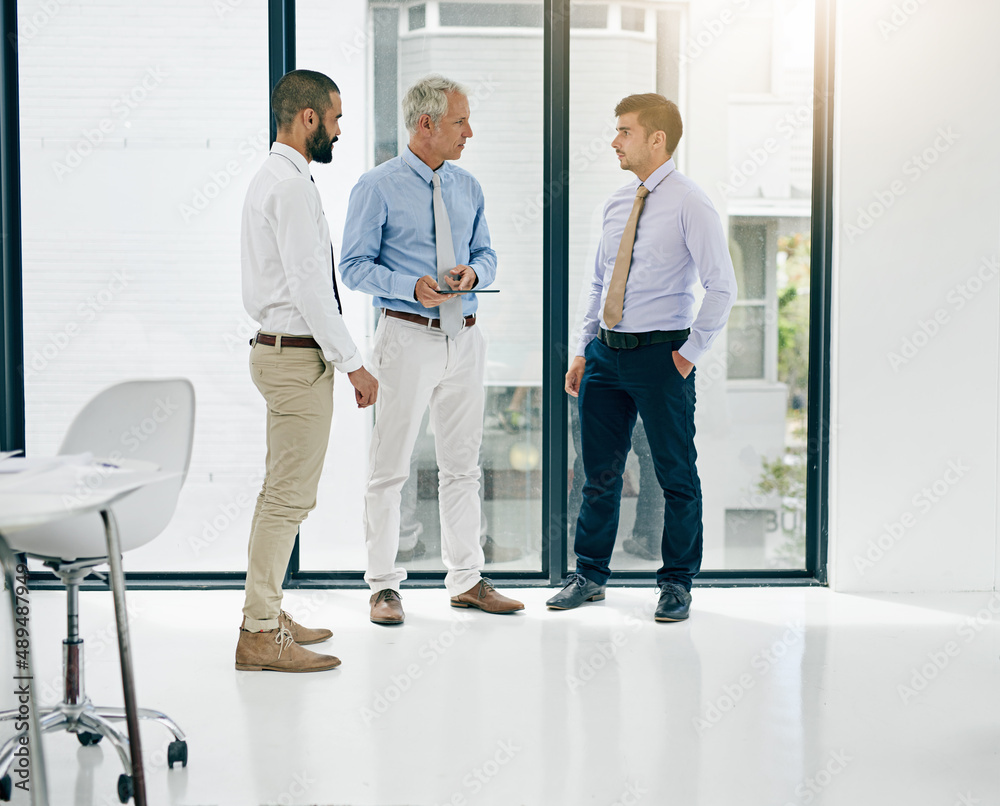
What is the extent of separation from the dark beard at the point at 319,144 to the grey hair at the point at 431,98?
1.50ft

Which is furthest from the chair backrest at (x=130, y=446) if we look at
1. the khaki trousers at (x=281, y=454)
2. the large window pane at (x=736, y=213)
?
the large window pane at (x=736, y=213)

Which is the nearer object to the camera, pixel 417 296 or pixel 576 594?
pixel 417 296

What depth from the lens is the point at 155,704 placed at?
2455 millimetres

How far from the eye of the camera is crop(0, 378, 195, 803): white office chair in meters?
1.95

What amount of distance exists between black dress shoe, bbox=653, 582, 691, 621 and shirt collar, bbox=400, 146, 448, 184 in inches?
68.2

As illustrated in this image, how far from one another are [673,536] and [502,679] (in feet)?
3.16

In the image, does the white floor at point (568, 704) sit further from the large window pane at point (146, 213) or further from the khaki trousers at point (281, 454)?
the large window pane at point (146, 213)

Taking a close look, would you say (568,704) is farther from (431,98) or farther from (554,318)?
(431,98)

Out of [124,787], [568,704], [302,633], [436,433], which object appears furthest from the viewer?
[436,433]

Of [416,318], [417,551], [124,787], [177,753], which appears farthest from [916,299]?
[124,787]

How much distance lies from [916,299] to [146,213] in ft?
10.2

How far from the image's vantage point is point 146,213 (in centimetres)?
364

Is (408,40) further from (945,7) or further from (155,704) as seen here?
(155,704)

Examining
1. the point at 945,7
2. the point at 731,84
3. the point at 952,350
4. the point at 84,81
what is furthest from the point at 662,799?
the point at 84,81
